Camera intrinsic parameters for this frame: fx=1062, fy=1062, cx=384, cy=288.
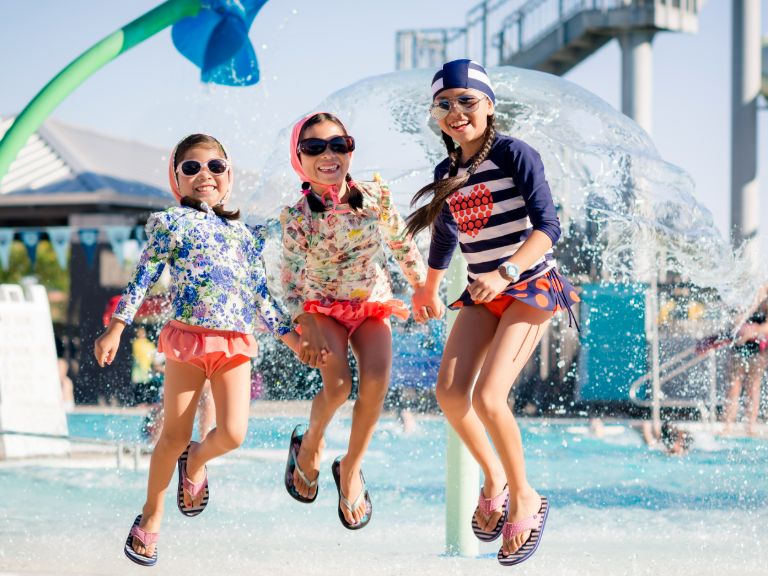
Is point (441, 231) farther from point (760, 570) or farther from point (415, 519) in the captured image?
point (415, 519)

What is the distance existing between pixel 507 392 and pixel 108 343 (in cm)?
162

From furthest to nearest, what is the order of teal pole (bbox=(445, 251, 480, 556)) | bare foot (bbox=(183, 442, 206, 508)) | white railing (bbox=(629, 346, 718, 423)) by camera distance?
1. white railing (bbox=(629, 346, 718, 423))
2. teal pole (bbox=(445, 251, 480, 556))
3. bare foot (bbox=(183, 442, 206, 508))

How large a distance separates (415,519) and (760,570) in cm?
259

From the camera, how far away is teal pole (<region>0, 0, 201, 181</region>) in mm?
6785

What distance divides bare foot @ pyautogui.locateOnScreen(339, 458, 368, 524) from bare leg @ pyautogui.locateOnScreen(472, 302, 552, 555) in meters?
0.74

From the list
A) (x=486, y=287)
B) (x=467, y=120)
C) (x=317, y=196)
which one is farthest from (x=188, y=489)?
(x=467, y=120)

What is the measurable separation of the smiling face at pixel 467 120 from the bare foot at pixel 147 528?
7.01 ft

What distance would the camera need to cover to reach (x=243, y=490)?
8523mm

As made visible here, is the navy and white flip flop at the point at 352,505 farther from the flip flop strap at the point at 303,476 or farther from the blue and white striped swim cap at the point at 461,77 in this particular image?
the blue and white striped swim cap at the point at 461,77

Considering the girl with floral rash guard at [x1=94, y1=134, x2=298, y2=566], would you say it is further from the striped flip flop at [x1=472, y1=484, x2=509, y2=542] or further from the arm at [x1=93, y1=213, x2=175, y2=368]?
the striped flip flop at [x1=472, y1=484, x2=509, y2=542]

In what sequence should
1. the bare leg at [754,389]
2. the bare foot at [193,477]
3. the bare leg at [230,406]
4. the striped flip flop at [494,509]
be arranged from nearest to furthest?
the striped flip flop at [494,509]
the bare leg at [230,406]
the bare foot at [193,477]
the bare leg at [754,389]

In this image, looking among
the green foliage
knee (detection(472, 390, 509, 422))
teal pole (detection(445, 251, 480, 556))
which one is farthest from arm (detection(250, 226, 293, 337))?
the green foliage

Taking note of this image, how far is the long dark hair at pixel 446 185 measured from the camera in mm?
4391

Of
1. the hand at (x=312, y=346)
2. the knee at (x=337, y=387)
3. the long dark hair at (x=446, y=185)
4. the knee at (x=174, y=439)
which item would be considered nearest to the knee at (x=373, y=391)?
the knee at (x=337, y=387)
